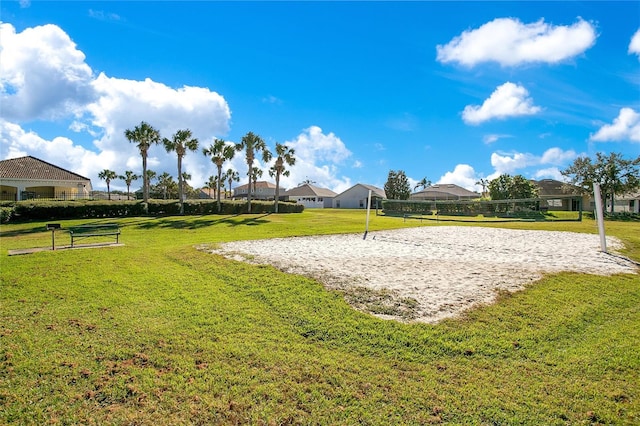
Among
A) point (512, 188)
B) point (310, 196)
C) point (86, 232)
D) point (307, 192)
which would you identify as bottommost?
point (86, 232)

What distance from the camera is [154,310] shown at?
6605 mm

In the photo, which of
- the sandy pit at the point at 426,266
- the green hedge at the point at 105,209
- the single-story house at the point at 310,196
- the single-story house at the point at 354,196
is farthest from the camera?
the single-story house at the point at 310,196

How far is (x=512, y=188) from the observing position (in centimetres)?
5344

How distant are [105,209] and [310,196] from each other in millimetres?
51523

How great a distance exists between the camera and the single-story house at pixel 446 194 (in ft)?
231

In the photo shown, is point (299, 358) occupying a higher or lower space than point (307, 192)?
lower

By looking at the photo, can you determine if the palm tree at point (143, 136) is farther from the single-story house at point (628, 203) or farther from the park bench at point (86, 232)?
the single-story house at point (628, 203)

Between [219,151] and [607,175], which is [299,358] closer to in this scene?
[219,151]

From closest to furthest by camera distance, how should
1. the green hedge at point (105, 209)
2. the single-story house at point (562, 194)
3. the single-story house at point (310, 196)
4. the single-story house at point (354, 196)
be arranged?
the green hedge at point (105, 209) < the single-story house at point (562, 194) < the single-story house at point (354, 196) < the single-story house at point (310, 196)

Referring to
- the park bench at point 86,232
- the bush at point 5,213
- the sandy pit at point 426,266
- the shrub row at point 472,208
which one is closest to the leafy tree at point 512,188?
the shrub row at point 472,208

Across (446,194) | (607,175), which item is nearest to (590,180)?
(607,175)

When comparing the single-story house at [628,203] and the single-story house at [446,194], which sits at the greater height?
the single-story house at [446,194]

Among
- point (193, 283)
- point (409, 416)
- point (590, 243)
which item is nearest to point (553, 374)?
point (409, 416)

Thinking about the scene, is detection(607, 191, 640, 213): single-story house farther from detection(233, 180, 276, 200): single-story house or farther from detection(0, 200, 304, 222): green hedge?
detection(233, 180, 276, 200): single-story house
